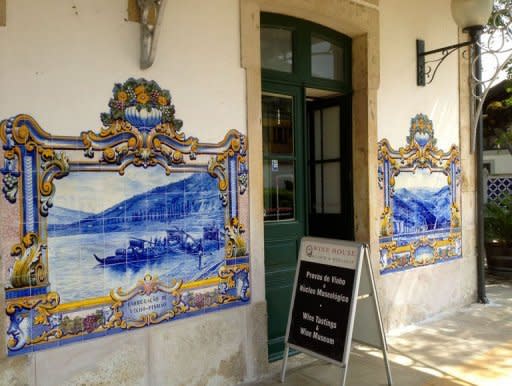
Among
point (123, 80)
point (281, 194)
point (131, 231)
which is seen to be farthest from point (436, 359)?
point (123, 80)

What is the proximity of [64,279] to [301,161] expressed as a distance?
241cm

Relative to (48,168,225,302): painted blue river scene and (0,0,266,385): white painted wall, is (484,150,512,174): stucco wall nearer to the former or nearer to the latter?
(0,0,266,385): white painted wall

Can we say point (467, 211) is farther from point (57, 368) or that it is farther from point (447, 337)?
point (57, 368)

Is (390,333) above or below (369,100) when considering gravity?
below

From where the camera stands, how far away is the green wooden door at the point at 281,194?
441cm

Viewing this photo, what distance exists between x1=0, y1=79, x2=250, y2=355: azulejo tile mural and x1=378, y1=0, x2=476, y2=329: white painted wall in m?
2.09

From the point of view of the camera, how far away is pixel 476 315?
580cm

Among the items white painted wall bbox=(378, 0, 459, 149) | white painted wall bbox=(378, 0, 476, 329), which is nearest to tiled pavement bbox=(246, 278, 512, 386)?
white painted wall bbox=(378, 0, 476, 329)

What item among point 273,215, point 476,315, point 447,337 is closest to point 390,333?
point 447,337

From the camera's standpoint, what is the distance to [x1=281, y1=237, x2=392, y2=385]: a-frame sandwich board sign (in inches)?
138

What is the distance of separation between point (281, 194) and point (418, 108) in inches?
84.7

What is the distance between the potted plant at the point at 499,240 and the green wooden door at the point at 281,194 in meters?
4.84

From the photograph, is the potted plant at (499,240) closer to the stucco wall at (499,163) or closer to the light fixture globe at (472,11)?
the light fixture globe at (472,11)

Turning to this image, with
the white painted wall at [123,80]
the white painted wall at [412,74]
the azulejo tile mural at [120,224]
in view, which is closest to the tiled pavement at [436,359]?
the white painted wall at [123,80]
